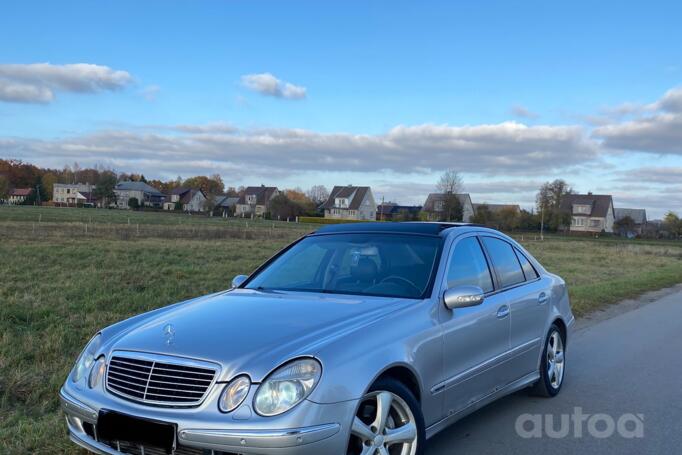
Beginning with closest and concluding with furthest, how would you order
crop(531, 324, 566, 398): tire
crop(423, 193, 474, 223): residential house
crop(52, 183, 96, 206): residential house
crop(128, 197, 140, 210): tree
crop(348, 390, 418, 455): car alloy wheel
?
crop(348, 390, 418, 455): car alloy wheel < crop(531, 324, 566, 398): tire < crop(423, 193, 474, 223): residential house < crop(128, 197, 140, 210): tree < crop(52, 183, 96, 206): residential house

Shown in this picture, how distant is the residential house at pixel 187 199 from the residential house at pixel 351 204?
1335 inches

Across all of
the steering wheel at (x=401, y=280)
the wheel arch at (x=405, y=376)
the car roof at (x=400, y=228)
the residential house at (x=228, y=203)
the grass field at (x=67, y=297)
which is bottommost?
the grass field at (x=67, y=297)

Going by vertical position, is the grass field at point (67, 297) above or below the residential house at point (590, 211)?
below

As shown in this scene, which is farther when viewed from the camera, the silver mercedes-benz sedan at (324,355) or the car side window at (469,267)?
the car side window at (469,267)

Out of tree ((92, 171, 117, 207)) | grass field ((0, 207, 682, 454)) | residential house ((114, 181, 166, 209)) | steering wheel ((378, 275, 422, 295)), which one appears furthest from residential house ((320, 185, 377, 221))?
steering wheel ((378, 275, 422, 295))

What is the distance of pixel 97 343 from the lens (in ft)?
12.8

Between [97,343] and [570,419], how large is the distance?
3.73 meters

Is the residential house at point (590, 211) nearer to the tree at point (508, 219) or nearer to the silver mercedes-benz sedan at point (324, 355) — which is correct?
the tree at point (508, 219)

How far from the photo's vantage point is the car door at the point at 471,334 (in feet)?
13.6

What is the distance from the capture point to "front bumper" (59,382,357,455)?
298 cm

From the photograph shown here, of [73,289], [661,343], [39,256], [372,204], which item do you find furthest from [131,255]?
[372,204]

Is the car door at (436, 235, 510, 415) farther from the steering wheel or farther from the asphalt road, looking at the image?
the asphalt road

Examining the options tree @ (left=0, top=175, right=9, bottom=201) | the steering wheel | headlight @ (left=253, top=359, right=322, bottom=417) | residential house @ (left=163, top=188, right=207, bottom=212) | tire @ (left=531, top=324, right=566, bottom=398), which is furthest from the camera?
residential house @ (left=163, top=188, right=207, bottom=212)

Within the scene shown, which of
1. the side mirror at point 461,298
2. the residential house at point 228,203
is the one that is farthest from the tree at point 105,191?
the side mirror at point 461,298
